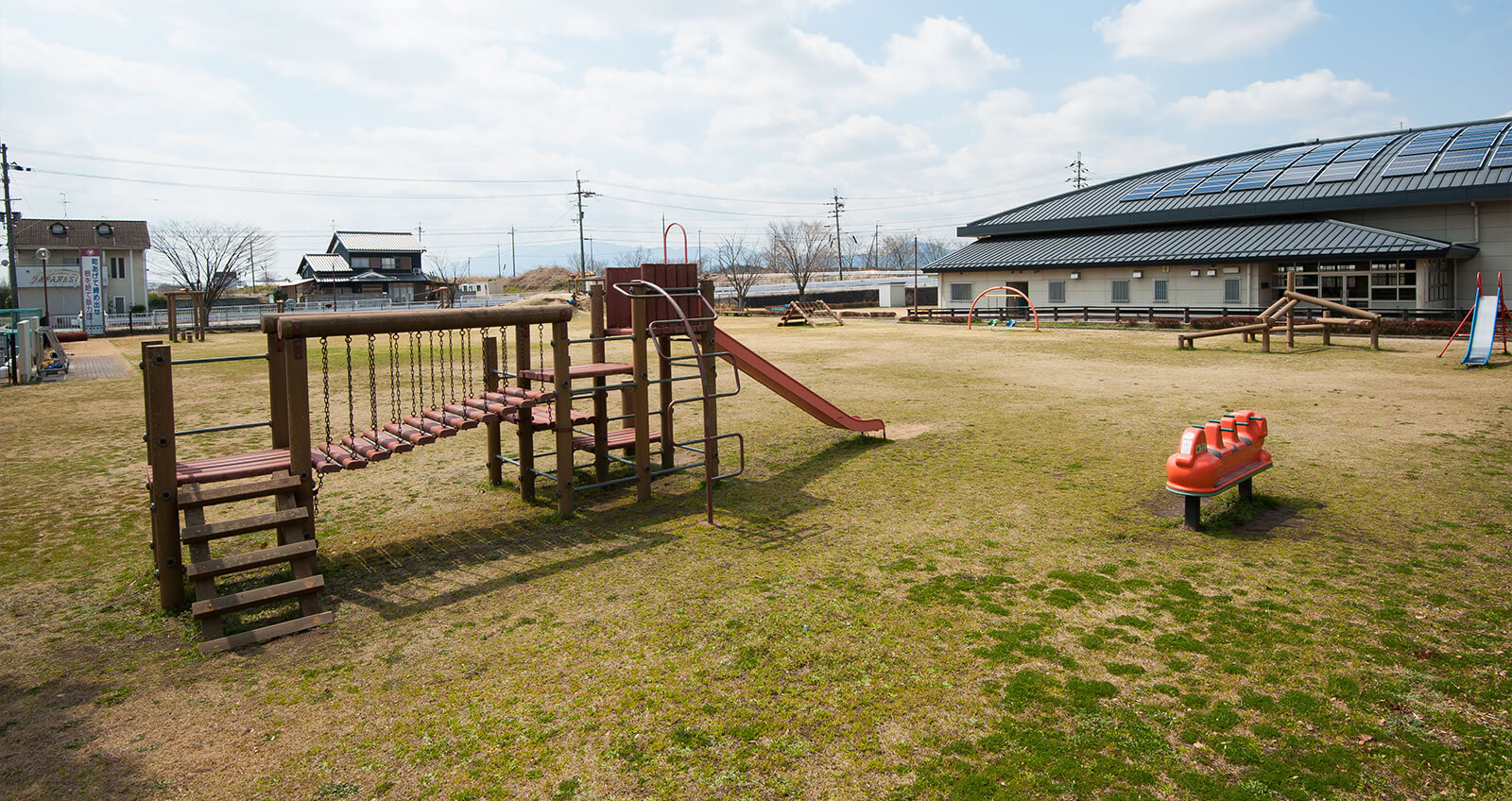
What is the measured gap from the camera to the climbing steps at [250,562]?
205 inches

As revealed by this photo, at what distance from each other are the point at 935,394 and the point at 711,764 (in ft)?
37.6

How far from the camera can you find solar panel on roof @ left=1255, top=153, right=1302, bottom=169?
1395 inches

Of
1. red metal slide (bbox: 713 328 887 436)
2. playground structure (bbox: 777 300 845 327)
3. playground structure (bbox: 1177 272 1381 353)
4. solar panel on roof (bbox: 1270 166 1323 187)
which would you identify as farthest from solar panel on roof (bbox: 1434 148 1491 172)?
red metal slide (bbox: 713 328 887 436)

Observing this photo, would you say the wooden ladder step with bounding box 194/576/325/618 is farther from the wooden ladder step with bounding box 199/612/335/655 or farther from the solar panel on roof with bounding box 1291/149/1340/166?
the solar panel on roof with bounding box 1291/149/1340/166

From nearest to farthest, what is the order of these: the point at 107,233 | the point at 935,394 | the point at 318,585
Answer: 1. the point at 318,585
2. the point at 935,394
3. the point at 107,233

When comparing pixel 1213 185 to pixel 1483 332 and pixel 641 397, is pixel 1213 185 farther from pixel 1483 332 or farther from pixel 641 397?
pixel 641 397

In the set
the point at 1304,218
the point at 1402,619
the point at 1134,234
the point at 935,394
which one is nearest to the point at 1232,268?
the point at 1304,218

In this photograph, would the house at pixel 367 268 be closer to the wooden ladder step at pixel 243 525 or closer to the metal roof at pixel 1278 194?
the metal roof at pixel 1278 194

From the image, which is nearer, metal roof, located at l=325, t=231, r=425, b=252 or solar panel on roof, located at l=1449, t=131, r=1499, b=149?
solar panel on roof, located at l=1449, t=131, r=1499, b=149

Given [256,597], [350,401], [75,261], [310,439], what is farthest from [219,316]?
[256,597]

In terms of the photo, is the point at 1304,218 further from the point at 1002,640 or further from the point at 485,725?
the point at 485,725

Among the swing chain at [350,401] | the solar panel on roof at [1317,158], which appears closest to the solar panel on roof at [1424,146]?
the solar panel on roof at [1317,158]

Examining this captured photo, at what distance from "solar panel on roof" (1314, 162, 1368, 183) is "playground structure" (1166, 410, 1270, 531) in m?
30.7

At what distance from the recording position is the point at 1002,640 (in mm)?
4969
